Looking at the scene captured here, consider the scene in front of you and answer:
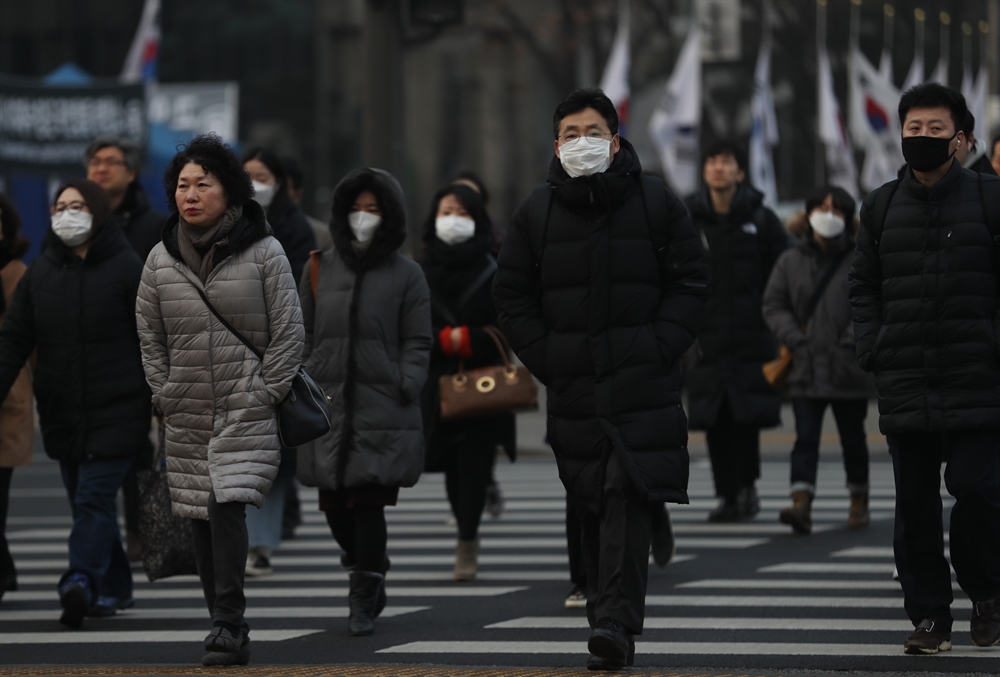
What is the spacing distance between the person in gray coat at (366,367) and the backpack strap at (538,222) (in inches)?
55.6

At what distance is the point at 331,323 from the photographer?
8164mm

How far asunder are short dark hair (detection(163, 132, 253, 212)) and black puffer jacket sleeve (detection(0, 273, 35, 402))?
1462 mm

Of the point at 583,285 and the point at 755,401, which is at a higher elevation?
the point at 583,285

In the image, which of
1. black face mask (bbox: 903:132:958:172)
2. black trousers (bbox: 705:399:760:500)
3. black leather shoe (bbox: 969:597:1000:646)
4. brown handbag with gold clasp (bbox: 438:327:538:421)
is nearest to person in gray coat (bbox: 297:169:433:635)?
brown handbag with gold clasp (bbox: 438:327:538:421)

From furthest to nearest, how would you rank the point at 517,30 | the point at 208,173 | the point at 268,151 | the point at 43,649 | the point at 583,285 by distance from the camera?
the point at 517,30, the point at 268,151, the point at 43,649, the point at 208,173, the point at 583,285

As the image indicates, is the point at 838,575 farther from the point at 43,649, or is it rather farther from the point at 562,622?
the point at 43,649

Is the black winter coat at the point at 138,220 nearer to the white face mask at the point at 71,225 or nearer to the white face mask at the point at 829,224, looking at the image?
the white face mask at the point at 71,225

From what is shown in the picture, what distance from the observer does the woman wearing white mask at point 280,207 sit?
10414 millimetres

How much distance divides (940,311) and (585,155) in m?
1.46

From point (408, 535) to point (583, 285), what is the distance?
5.18 meters

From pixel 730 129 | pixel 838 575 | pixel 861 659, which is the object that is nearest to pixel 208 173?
pixel 861 659

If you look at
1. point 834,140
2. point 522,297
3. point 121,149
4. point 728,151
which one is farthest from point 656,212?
point 834,140

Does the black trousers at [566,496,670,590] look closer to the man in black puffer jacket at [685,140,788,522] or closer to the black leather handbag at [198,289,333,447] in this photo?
the black leather handbag at [198,289,333,447]

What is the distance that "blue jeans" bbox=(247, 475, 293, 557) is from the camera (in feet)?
32.1
